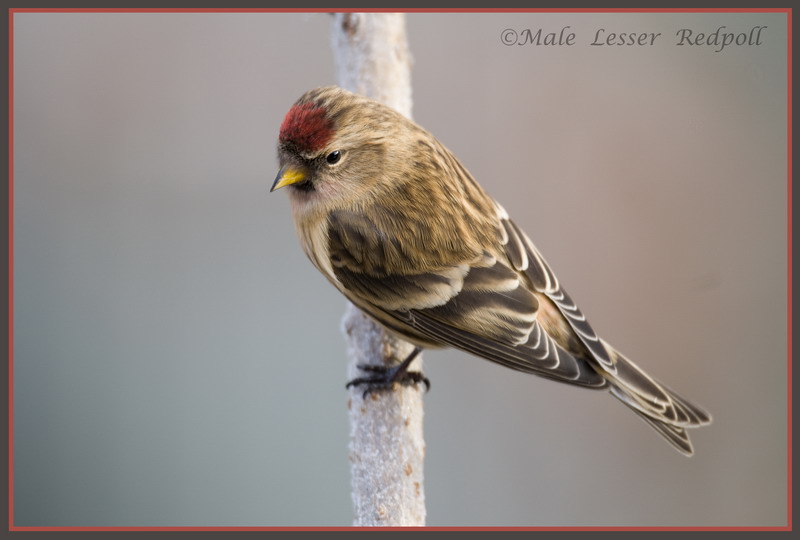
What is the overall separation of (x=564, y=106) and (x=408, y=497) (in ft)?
7.36

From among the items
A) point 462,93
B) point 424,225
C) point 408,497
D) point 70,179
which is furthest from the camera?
point 462,93

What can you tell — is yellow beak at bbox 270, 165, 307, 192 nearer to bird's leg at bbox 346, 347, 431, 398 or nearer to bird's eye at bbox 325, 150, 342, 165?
bird's eye at bbox 325, 150, 342, 165

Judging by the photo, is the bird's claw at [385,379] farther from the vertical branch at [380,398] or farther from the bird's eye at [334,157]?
the bird's eye at [334,157]

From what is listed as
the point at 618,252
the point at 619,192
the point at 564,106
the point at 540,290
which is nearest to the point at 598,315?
the point at 618,252

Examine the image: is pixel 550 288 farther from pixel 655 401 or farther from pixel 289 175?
pixel 289 175

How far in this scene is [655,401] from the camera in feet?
6.91

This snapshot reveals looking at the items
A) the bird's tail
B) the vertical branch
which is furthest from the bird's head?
the bird's tail

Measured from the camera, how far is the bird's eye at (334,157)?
202 centimetres

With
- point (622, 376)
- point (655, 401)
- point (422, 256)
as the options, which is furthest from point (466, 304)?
point (655, 401)

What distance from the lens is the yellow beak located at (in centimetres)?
196

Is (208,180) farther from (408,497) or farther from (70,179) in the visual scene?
(408,497)

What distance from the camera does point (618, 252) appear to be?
351cm

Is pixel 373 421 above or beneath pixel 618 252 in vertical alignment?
beneath

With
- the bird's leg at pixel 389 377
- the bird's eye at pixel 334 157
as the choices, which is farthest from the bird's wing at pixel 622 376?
the bird's eye at pixel 334 157
